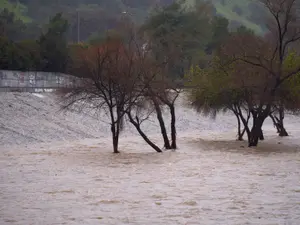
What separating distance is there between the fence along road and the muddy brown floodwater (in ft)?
59.6

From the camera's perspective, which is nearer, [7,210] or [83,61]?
[7,210]

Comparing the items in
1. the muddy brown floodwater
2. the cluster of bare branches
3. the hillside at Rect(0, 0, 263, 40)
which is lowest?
the muddy brown floodwater

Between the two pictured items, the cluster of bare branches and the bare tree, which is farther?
the bare tree

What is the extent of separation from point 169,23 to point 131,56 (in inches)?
2059

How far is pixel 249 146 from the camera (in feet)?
121

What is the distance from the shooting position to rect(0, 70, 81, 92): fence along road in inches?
1969

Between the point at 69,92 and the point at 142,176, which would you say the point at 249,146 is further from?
the point at 142,176

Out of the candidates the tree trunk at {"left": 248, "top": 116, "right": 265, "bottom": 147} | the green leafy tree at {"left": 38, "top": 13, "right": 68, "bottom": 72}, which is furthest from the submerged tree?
the green leafy tree at {"left": 38, "top": 13, "right": 68, "bottom": 72}

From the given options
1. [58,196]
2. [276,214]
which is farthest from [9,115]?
[276,214]

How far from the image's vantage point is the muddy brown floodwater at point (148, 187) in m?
13.4

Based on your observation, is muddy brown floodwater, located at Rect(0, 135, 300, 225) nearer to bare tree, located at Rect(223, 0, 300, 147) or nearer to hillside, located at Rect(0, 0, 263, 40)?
bare tree, located at Rect(223, 0, 300, 147)

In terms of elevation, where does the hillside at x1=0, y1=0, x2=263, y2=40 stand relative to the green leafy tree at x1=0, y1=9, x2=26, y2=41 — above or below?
above

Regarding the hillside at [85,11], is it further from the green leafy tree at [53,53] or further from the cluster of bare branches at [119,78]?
the cluster of bare branches at [119,78]

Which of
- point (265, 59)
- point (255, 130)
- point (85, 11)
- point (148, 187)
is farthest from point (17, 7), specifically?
point (148, 187)
